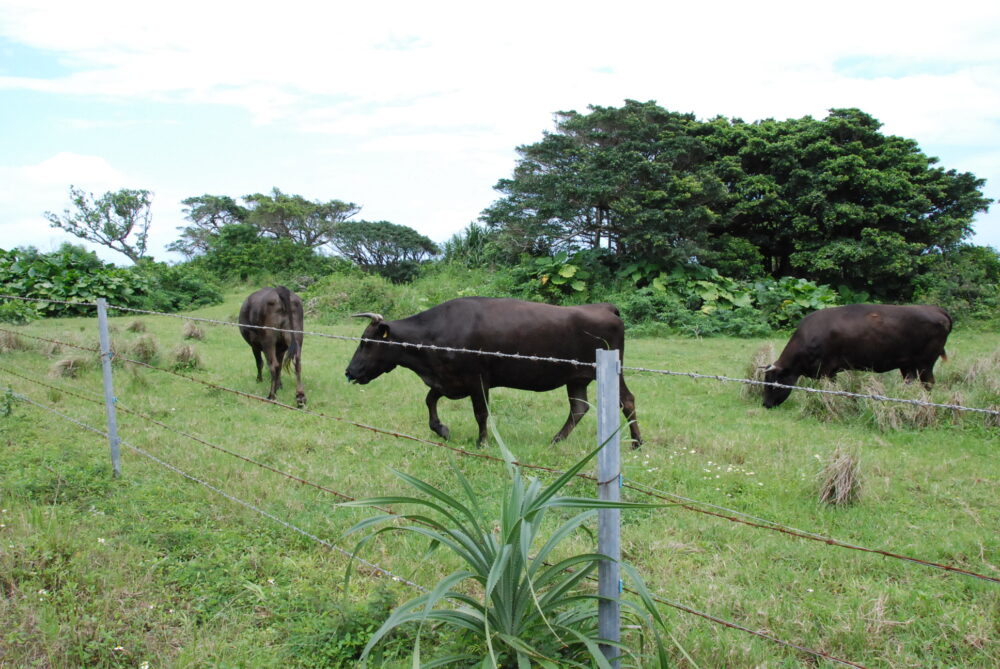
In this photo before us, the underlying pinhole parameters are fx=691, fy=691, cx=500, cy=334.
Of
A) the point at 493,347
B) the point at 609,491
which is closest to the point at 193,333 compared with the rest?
the point at 493,347

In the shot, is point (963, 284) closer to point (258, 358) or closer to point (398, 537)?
point (258, 358)

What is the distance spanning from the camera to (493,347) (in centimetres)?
679

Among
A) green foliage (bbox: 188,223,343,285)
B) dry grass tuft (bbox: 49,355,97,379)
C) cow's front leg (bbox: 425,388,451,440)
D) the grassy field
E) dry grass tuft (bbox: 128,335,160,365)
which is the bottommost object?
the grassy field

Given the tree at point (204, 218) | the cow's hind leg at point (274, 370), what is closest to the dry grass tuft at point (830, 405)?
the cow's hind leg at point (274, 370)

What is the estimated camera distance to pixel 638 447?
6.39m

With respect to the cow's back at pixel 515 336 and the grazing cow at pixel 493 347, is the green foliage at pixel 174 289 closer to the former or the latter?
the grazing cow at pixel 493 347

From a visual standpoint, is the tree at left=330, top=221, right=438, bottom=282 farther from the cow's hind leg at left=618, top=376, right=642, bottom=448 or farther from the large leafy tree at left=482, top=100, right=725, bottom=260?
the cow's hind leg at left=618, top=376, right=642, bottom=448

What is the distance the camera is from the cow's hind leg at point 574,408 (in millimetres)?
6781

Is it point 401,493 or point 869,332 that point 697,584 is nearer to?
point 401,493

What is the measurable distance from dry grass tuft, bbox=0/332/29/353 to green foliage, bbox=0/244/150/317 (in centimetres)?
786

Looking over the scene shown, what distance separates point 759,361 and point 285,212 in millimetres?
23849

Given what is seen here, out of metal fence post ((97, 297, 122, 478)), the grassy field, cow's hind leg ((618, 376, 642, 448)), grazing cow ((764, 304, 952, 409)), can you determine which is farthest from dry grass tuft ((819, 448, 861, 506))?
metal fence post ((97, 297, 122, 478))

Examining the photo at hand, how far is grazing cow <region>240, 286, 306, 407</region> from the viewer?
8781 mm

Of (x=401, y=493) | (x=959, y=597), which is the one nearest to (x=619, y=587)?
(x=959, y=597)
